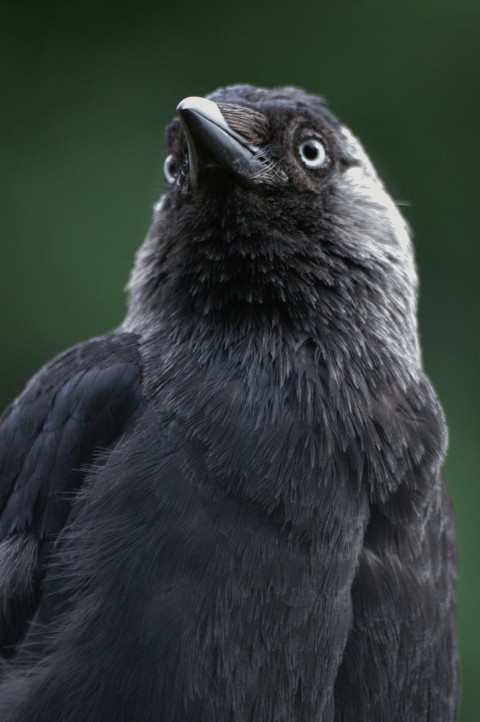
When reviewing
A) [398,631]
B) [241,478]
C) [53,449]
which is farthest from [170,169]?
[398,631]

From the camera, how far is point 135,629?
3156 mm

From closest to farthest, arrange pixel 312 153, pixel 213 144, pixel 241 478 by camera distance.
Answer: pixel 241 478 < pixel 213 144 < pixel 312 153

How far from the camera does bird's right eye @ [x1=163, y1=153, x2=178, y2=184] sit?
3938 millimetres

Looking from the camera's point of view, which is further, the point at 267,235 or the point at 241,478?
the point at 267,235

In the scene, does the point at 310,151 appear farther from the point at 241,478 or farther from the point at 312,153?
the point at 241,478

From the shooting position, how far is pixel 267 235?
363 centimetres

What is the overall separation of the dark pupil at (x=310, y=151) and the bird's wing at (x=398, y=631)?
1183 mm

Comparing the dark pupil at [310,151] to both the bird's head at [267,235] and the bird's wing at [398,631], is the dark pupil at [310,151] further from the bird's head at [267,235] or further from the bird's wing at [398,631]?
the bird's wing at [398,631]

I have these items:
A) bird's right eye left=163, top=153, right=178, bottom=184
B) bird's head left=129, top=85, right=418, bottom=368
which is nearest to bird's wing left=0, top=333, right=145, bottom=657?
bird's head left=129, top=85, right=418, bottom=368

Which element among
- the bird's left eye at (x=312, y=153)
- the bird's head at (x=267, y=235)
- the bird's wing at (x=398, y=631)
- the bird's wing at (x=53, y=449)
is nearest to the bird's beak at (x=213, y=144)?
the bird's head at (x=267, y=235)

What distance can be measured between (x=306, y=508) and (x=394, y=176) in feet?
15.3

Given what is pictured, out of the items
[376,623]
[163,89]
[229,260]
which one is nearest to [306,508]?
[376,623]

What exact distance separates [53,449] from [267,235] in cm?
95

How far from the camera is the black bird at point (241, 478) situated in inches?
125
